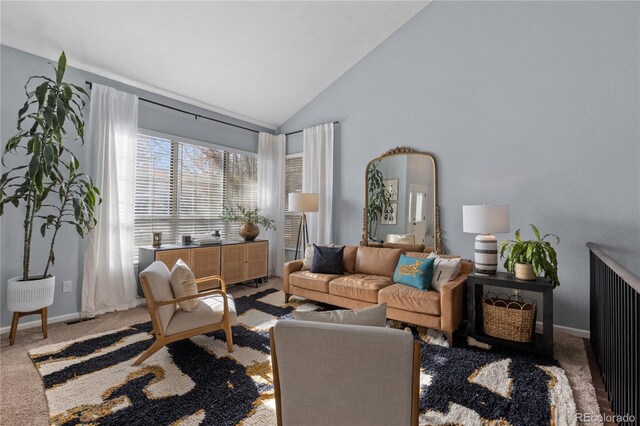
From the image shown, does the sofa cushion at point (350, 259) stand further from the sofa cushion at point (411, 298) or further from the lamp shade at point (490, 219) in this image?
the lamp shade at point (490, 219)

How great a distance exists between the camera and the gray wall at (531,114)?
288 cm

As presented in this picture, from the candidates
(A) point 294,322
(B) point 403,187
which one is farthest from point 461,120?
(A) point 294,322

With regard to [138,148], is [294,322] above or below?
below

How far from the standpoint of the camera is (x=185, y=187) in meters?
A: 4.67

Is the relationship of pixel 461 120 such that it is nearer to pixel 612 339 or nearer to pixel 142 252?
pixel 612 339

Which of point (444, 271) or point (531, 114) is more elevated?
point (531, 114)

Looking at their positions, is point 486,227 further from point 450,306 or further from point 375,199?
point 375,199

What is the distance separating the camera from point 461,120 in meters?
3.76

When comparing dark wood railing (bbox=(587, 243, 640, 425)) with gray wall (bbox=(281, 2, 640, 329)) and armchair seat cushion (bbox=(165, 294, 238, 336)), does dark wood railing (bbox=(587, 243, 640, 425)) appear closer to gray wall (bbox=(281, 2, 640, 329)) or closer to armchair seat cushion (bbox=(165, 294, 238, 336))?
gray wall (bbox=(281, 2, 640, 329))

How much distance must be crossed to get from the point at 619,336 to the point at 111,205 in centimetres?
476

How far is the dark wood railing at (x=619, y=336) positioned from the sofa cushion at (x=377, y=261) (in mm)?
1942

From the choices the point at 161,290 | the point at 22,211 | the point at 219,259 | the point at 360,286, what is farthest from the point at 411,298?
the point at 22,211

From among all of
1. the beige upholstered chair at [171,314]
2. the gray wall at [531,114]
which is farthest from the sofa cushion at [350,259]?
the beige upholstered chair at [171,314]

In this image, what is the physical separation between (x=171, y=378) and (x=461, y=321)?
2.74 m
